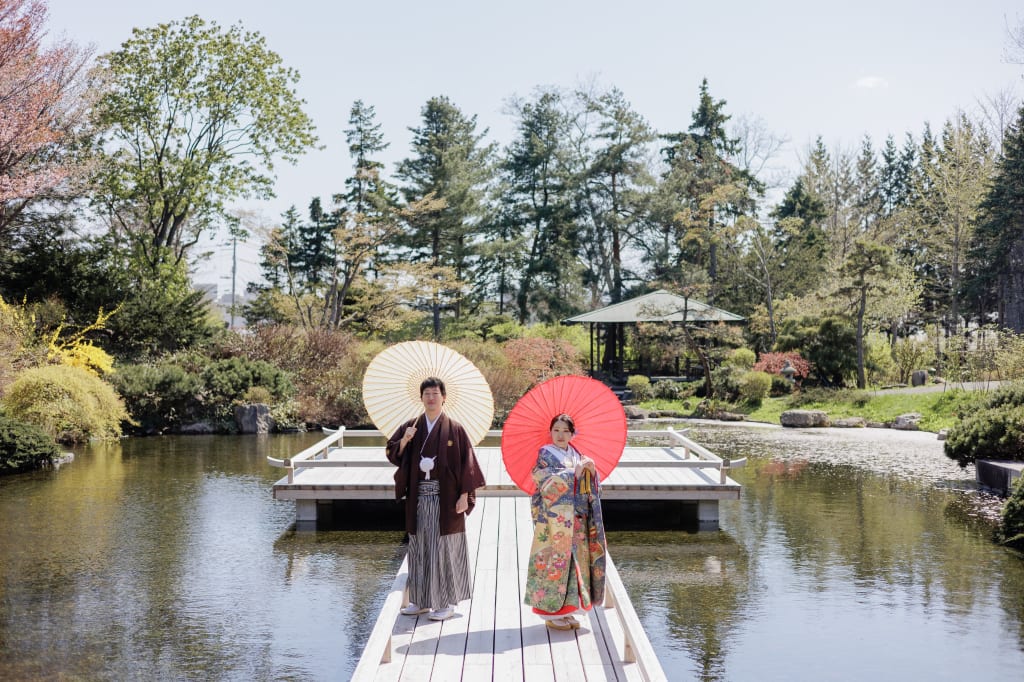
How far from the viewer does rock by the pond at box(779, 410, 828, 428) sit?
19078mm

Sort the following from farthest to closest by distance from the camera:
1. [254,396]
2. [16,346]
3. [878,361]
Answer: [878,361]
[254,396]
[16,346]

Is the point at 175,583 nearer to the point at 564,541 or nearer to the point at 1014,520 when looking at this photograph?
the point at 564,541

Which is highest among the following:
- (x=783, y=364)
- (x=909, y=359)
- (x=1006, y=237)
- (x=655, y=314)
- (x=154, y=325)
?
(x=1006, y=237)

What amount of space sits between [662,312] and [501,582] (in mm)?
19510

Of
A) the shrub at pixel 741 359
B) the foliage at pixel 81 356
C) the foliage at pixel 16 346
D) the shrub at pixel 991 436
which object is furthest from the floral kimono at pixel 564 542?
the shrub at pixel 741 359

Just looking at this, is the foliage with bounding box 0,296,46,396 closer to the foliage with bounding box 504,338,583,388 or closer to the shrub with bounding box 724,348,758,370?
the foliage with bounding box 504,338,583,388

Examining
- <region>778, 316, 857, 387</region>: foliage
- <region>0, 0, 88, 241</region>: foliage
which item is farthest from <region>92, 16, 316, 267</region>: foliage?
<region>778, 316, 857, 387</region>: foliage

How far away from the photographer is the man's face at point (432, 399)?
519cm

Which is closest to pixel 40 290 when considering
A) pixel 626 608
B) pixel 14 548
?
pixel 14 548

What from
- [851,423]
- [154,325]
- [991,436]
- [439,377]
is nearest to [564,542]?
[439,377]

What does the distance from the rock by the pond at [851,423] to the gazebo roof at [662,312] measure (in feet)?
20.3

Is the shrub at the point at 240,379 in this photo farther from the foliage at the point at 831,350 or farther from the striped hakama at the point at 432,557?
the striped hakama at the point at 432,557

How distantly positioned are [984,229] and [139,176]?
27.0 m

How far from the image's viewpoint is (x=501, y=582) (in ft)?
20.3
